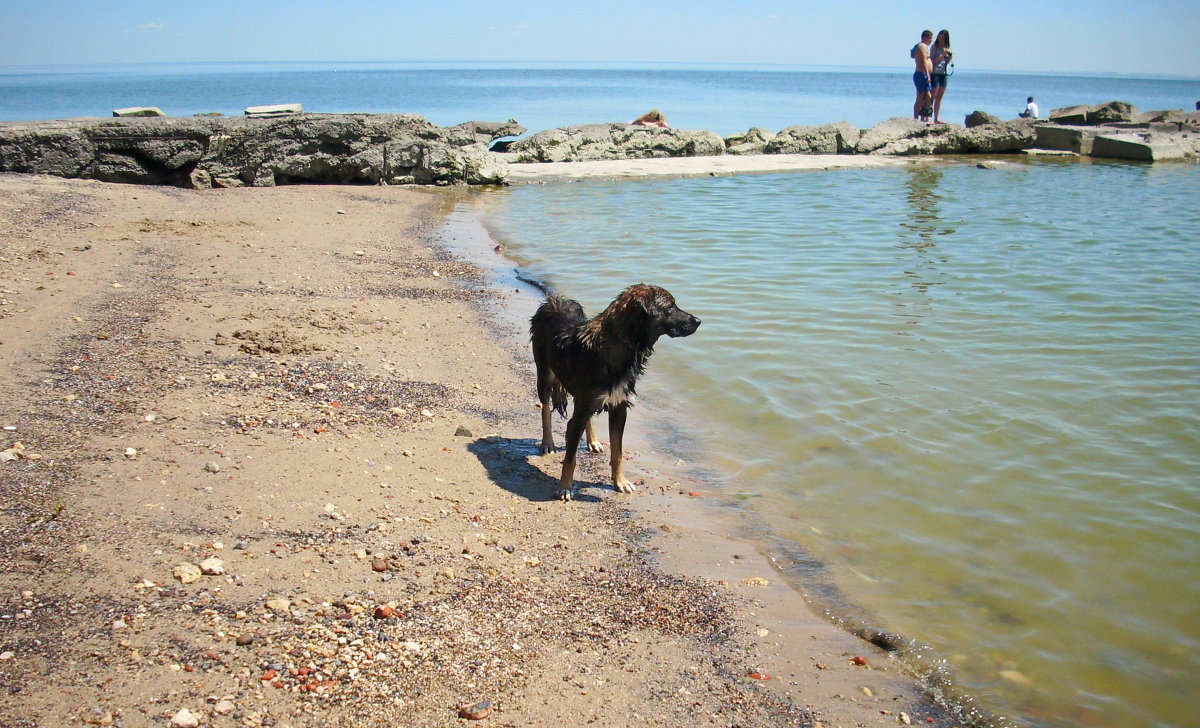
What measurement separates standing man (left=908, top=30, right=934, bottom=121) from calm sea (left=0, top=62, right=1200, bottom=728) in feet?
27.4

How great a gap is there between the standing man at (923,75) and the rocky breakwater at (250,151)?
12562 millimetres

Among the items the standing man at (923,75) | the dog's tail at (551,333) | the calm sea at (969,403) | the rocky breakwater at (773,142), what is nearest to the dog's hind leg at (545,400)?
the dog's tail at (551,333)

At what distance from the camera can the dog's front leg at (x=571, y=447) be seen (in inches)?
216

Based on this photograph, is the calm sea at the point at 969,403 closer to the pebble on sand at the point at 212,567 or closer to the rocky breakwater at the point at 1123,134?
the pebble on sand at the point at 212,567

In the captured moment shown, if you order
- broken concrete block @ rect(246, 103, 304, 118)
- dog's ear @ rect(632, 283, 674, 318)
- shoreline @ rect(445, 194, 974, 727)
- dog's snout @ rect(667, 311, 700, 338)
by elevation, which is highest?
broken concrete block @ rect(246, 103, 304, 118)

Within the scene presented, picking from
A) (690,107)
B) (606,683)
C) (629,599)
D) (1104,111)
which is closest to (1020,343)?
(629,599)

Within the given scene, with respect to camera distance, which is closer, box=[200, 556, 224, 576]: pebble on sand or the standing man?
box=[200, 556, 224, 576]: pebble on sand

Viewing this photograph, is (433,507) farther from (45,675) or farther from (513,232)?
(513,232)

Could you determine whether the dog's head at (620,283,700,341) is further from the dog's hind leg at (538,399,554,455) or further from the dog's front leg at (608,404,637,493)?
the dog's hind leg at (538,399,554,455)

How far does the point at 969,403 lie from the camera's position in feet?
24.0

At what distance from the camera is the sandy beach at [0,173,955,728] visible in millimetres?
3377

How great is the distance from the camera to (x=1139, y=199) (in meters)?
17.0

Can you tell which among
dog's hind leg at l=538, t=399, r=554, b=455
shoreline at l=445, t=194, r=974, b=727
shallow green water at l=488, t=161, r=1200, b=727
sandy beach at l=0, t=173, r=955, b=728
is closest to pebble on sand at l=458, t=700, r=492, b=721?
sandy beach at l=0, t=173, r=955, b=728

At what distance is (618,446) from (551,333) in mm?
939
